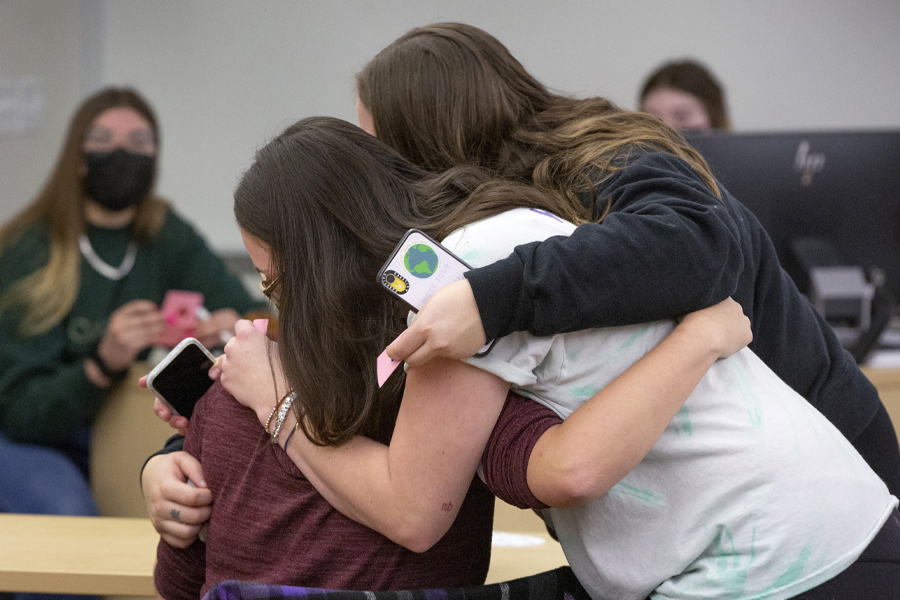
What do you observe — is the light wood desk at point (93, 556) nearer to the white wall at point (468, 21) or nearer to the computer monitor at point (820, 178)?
the computer monitor at point (820, 178)

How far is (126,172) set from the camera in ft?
7.85

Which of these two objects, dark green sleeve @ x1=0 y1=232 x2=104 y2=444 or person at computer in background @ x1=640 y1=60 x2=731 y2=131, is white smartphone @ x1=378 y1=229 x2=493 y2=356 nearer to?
dark green sleeve @ x1=0 y1=232 x2=104 y2=444

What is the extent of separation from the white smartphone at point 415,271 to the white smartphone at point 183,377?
345mm

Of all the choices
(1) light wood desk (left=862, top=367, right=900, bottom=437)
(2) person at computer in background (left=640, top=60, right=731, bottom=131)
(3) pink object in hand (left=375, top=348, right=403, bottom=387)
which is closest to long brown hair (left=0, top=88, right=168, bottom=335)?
(2) person at computer in background (left=640, top=60, right=731, bottom=131)

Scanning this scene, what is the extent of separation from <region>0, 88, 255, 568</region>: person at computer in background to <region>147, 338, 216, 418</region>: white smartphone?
3.78ft

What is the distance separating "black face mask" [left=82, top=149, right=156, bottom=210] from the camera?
2381 millimetres

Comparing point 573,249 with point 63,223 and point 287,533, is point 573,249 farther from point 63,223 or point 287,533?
point 63,223

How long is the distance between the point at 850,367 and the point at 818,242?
1.10 metres

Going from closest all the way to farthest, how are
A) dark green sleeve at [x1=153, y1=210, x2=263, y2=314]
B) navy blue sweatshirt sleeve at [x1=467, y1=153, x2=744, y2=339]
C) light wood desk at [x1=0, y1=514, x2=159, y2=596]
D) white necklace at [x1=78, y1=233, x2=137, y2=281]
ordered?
1. navy blue sweatshirt sleeve at [x1=467, y1=153, x2=744, y2=339]
2. light wood desk at [x1=0, y1=514, x2=159, y2=596]
3. white necklace at [x1=78, y1=233, x2=137, y2=281]
4. dark green sleeve at [x1=153, y1=210, x2=263, y2=314]

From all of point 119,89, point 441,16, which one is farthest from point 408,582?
point 441,16

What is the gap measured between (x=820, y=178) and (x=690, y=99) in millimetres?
909

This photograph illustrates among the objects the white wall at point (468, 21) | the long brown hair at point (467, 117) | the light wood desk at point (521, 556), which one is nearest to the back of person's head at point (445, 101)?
the long brown hair at point (467, 117)

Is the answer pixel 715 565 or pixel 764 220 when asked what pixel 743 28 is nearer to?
pixel 764 220

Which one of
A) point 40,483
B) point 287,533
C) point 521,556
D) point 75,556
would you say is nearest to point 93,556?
point 75,556
